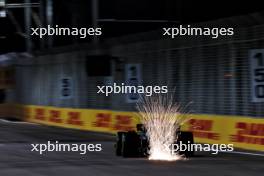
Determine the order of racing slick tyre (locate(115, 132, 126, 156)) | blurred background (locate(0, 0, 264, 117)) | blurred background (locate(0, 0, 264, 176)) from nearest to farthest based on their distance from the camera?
1. blurred background (locate(0, 0, 264, 176))
2. racing slick tyre (locate(115, 132, 126, 156))
3. blurred background (locate(0, 0, 264, 117))

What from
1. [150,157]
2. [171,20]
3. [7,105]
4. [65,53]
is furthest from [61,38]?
[150,157]

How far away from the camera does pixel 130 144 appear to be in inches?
643

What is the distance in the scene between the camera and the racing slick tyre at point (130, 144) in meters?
16.3

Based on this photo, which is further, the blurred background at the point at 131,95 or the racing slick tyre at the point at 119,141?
the racing slick tyre at the point at 119,141

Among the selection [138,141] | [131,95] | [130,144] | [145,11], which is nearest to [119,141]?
[130,144]

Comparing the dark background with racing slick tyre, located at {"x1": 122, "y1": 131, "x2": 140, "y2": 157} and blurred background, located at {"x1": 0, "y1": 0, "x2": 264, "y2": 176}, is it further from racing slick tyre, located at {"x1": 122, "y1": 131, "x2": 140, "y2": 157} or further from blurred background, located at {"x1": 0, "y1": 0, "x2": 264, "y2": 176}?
racing slick tyre, located at {"x1": 122, "y1": 131, "x2": 140, "y2": 157}

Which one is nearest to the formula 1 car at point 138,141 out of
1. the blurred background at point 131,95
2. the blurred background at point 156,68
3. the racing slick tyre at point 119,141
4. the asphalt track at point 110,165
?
the racing slick tyre at point 119,141

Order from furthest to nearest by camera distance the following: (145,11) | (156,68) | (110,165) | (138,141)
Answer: (145,11)
(156,68)
(138,141)
(110,165)

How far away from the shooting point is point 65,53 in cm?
3158

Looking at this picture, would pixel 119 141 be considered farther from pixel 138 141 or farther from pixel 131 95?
pixel 131 95

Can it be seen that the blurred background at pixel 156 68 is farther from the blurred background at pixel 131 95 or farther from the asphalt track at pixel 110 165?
the asphalt track at pixel 110 165

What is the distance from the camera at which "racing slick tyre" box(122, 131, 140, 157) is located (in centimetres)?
1627

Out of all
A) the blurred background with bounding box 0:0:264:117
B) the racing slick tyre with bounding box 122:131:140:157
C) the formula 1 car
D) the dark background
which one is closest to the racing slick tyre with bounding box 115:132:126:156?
the formula 1 car

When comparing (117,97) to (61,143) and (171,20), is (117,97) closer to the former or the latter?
(61,143)
